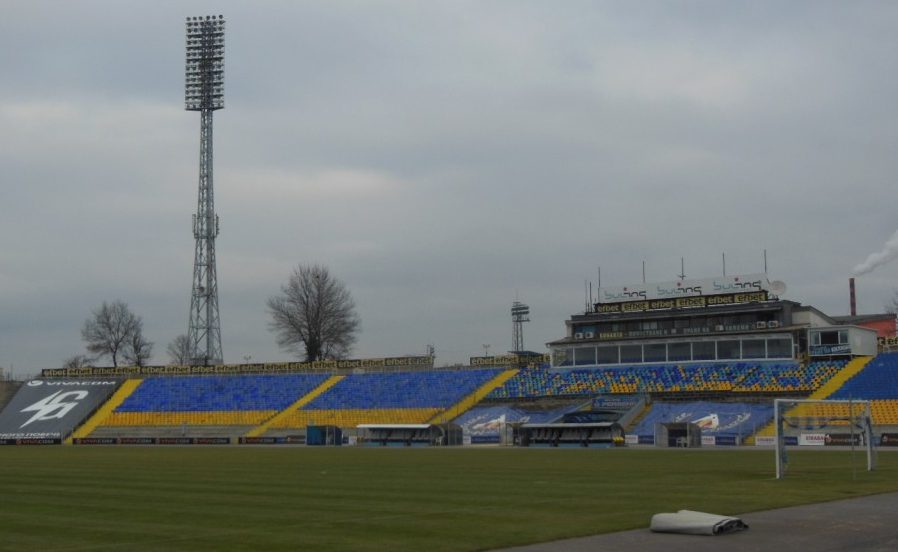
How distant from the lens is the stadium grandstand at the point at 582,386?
81.3m

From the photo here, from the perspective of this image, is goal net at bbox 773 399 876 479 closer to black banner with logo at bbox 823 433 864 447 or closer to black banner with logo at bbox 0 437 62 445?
black banner with logo at bbox 823 433 864 447

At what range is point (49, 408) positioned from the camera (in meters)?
110

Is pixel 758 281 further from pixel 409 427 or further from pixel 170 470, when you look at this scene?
pixel 170 470

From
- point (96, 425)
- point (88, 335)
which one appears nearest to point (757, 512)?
point (96, 425)

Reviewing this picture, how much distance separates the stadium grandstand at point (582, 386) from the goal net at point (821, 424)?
654 centimetres

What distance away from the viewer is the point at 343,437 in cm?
8956

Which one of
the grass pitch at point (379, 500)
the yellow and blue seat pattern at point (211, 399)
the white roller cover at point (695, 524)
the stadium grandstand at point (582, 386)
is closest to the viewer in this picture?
the white roller cover at point (695, 524)

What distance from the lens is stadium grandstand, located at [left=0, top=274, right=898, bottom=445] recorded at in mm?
81312

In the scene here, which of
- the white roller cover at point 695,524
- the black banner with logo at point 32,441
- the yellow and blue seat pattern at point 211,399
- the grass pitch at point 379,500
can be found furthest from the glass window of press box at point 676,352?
the white roller cover at point 695,524

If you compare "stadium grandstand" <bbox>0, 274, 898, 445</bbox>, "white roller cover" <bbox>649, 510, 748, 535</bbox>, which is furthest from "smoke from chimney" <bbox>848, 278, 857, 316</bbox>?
"white roller cover" <bbox>649, 510, 748, 535</bbox>

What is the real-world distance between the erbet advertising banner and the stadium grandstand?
0.22 meters

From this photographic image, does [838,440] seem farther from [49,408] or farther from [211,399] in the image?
[49,408]

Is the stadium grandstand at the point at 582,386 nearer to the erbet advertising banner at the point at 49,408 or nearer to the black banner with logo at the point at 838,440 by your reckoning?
the erbet advertising banner at the point at 49,408

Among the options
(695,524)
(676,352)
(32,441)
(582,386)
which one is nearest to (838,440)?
(676,352)
